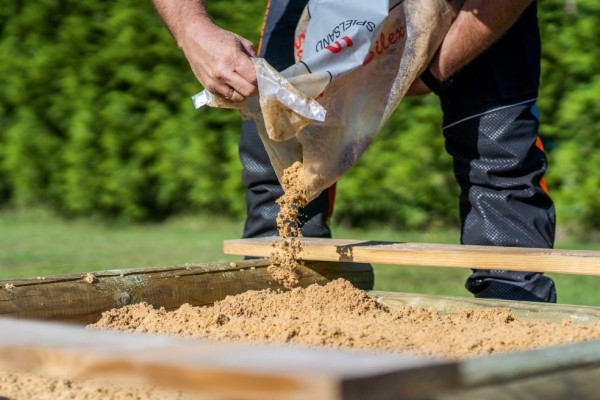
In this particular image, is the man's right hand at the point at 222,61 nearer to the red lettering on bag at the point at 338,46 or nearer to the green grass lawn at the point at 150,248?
the red lettering on bag at the point at 338,46

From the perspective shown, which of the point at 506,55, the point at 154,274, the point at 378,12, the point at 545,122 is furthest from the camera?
the point at 545,122

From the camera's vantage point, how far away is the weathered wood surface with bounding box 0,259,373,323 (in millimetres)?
2287

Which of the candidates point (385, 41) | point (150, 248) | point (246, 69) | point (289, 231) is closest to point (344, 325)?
point (289, 231)

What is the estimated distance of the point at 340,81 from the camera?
2.63 metres

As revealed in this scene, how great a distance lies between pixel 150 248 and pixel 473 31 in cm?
413

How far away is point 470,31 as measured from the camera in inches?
112

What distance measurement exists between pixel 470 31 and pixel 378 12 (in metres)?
0.31

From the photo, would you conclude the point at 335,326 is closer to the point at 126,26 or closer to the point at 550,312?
the point at 550,312

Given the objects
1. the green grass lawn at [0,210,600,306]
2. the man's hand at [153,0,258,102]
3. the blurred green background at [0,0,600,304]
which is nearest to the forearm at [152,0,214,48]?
the man's hand at [153,0,258,102]

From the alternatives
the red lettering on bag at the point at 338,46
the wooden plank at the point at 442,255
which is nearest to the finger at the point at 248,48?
the red lettering on bag at the point at 338,46

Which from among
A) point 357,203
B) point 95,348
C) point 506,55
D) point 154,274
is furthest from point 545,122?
point 95,348

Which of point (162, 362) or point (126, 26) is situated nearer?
point (162, 362)

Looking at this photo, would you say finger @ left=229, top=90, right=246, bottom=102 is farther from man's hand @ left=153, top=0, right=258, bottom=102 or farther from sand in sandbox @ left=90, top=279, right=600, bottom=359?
sand in sandbox @ left=90, top=279, right=600, bottom=359

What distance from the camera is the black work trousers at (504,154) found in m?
3.06
